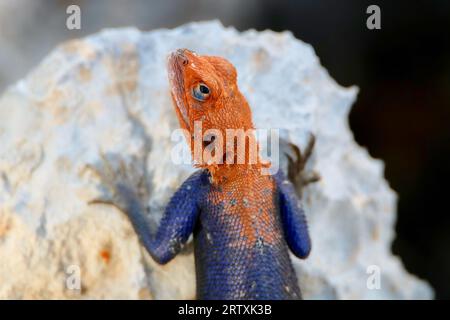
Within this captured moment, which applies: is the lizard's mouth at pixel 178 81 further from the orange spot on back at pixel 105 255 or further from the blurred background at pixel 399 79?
the blurred background at pixel 399 79

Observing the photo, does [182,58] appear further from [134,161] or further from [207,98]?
[134,161]

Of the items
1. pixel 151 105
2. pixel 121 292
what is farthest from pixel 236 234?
pixel 151 105

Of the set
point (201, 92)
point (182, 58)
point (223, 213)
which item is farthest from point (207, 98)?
point (223, 213)

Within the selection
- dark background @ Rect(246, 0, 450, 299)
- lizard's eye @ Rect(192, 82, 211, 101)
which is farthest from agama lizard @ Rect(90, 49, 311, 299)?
dark background @ Rect(246, 0, 450, 299)

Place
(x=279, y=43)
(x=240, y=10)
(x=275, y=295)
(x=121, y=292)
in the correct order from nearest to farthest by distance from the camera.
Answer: (x=275, y=295), (x=121, y=292), (x=279, y=43), (x=240, y=10)

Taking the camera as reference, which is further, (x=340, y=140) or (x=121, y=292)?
(x=340, y=140)

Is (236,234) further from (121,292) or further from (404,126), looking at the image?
(404,126)

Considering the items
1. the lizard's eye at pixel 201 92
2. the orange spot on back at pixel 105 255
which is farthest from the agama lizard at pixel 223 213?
the orange spot on back at pixel 105 255
